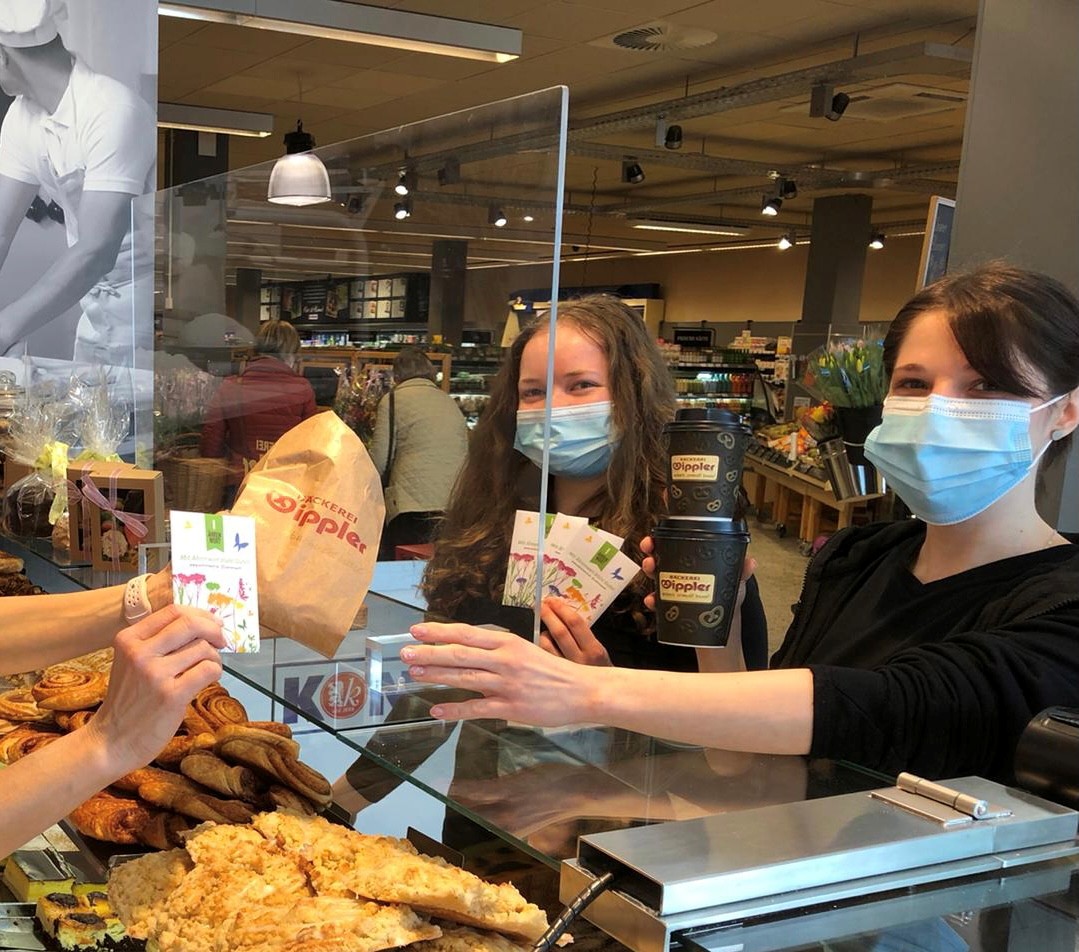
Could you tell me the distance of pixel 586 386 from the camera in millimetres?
1775

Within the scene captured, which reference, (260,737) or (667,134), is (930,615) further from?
(667,134)

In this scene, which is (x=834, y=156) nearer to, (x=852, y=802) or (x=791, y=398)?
(x=791, y=398)

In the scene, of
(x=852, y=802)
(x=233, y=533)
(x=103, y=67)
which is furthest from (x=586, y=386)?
(x=103, y=67)

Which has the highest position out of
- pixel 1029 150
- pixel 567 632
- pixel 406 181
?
Answer: pixel 1029 150

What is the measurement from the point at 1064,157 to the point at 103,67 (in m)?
3.15

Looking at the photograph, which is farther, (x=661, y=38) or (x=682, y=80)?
(x=682, y=80)

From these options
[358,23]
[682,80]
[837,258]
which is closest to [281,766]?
[358,23]

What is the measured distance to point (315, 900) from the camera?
0.97m

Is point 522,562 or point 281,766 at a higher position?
point 522,562

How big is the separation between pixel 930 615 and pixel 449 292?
3.07ft

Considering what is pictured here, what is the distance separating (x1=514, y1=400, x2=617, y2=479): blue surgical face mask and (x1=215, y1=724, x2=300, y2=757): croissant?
55 cm

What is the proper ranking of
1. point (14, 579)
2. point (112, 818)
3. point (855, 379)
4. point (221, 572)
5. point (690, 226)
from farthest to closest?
1. point (690, 226)
2. point (855, 379)
3. point (14, 579)
4. point (112, 818)
5. point (221, 572)

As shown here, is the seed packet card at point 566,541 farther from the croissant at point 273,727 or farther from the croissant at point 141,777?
the croissant at point 141,777

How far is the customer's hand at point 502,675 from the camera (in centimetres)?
114
